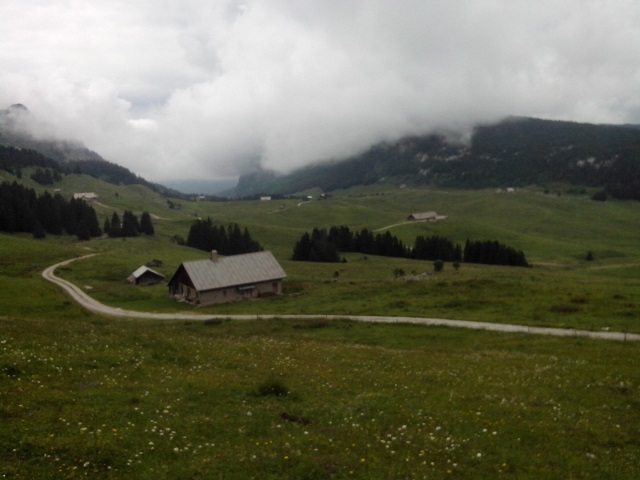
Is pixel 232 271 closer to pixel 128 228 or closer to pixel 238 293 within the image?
pixel 238 293

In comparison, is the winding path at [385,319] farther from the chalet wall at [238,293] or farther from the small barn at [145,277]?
the chalet wall at [238,293]

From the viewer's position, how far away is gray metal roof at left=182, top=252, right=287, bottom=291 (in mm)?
75062

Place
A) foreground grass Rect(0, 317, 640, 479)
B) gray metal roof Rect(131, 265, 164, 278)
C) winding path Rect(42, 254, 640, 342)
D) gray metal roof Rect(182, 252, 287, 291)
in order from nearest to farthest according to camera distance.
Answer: foreground grass Rect(0, 317, 640, 479)
winding path Rect(42, 254, 640, 342)
gray metal roof Rect(182, 252, 287, 291)
gray metal roof Rect(131, 265, 164, 278)

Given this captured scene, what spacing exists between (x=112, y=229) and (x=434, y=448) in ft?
551

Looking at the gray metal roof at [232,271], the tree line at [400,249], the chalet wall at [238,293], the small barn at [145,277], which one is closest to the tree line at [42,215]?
the small barn at [145,277]

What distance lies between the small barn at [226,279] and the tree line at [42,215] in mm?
85798

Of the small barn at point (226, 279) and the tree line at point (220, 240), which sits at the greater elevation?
the tree line at point (220, 240)

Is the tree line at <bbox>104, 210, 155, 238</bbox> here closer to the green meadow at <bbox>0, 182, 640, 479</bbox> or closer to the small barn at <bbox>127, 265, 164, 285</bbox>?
the small barn at <bbox>127, 265, 164, 285</bbox>

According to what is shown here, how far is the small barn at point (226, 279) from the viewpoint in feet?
245

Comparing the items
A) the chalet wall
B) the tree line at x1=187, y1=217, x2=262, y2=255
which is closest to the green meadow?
the chalet wall

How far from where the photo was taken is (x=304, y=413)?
52.2 ft

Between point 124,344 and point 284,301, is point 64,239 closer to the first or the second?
point 284,301

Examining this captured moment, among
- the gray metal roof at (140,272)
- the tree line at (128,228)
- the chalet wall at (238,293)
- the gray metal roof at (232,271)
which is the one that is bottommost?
the chalet wall at (238,293)

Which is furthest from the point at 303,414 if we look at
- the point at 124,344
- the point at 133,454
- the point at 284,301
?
the point at 284,301
